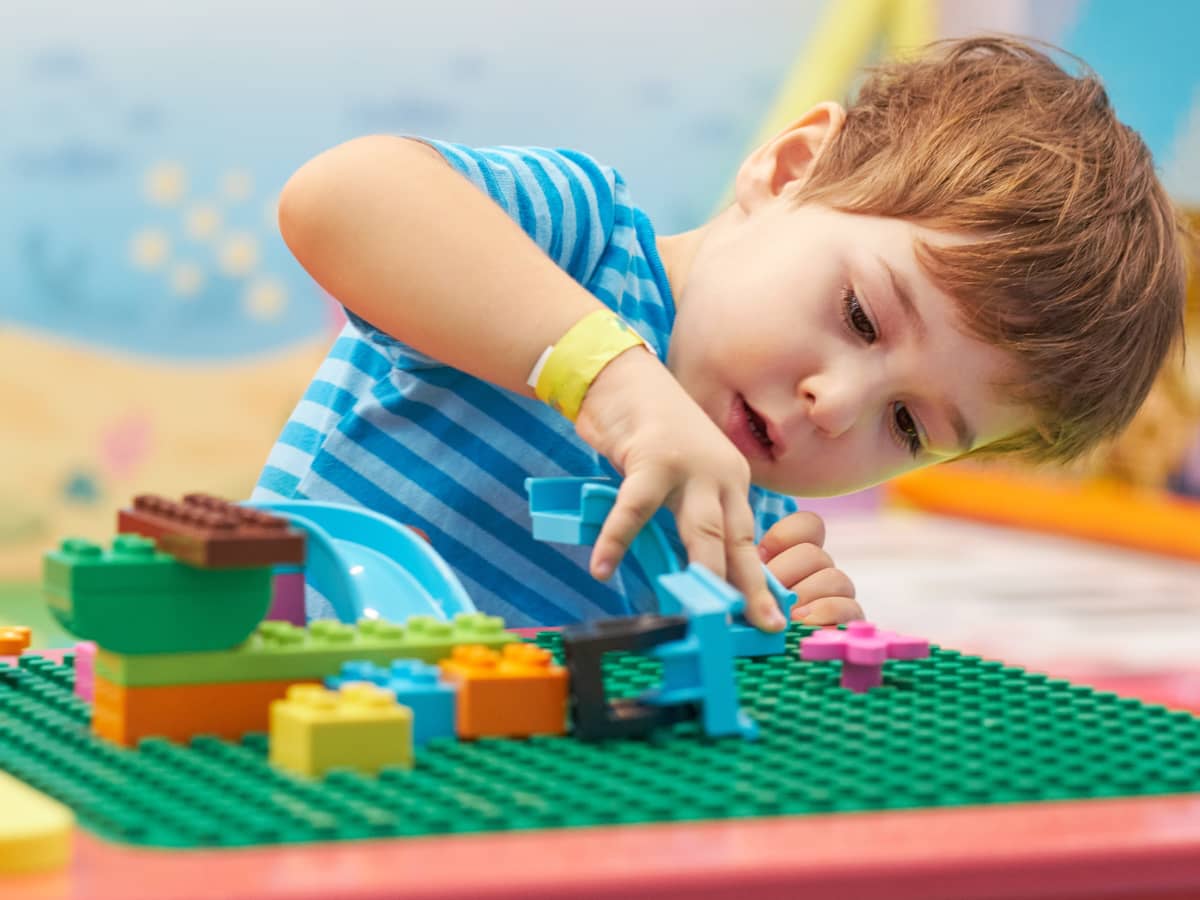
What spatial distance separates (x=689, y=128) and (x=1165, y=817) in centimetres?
400

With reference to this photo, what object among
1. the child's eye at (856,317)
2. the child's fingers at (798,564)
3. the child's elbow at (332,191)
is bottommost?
the child's fingers at (798,564)

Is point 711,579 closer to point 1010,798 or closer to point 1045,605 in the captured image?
point 1010,798

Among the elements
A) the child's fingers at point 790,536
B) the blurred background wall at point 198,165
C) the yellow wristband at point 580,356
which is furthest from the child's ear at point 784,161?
the blurred background wall at point 198,165

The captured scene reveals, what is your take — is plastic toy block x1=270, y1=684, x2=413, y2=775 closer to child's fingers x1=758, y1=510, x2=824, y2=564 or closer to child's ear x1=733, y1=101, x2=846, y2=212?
child's fingers x1=758, y1=510, x2=824, y2=564

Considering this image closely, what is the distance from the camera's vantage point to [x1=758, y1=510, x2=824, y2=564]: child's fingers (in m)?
1.03

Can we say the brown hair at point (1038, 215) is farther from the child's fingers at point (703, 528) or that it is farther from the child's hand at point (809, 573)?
the child's fingers at point (703, 528)

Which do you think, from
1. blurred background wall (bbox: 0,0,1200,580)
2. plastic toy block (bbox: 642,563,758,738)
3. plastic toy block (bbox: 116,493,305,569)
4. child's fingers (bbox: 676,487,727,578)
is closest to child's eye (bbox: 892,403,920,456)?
child's fingers (bbox: 676,487,727,578)

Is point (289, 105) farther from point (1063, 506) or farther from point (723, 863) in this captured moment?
point (723, 863)

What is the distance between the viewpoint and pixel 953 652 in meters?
0.74

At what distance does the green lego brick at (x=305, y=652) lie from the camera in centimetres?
55

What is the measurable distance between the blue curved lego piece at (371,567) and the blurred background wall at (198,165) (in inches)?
118

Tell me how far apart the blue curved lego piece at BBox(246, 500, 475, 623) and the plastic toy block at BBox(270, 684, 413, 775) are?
0.19 metres

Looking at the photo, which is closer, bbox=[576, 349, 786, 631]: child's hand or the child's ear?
bbox=[576, 349, 786, 631]: child's hand

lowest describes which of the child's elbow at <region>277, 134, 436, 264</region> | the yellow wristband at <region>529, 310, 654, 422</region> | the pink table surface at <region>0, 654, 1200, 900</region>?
the pink table surface at <region>0, 654, 1200, 900</region>
